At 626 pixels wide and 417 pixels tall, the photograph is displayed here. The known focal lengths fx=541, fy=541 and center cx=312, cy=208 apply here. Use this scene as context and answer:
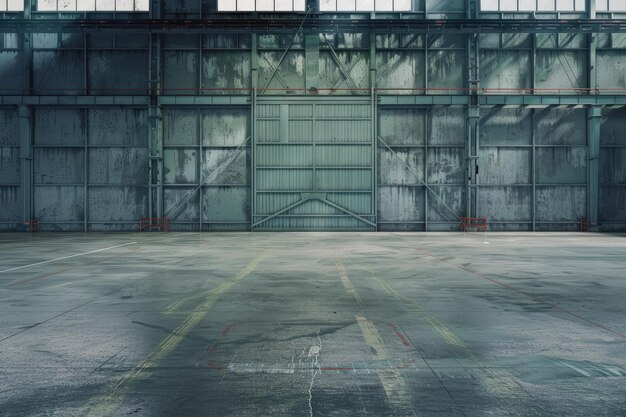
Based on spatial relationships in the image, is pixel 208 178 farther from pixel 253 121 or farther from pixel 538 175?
pixel 538 175

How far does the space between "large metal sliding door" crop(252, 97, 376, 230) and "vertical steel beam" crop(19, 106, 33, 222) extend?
1546 cm

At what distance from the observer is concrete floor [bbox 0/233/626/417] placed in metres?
5.17

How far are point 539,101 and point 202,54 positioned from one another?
2324 cm

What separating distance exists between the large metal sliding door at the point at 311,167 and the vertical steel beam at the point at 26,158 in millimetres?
15456

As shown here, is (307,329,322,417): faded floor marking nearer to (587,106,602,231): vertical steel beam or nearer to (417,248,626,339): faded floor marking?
(417,248,626,339): faded floor marking

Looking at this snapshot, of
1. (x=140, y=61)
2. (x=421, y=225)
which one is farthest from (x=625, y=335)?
(x=140, y=61)

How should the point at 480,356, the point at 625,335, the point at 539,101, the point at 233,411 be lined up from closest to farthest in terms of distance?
the point at 233,411 → the point at 480,356 → the point at 625,335 → the point at 539,101

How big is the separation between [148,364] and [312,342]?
2.17 m

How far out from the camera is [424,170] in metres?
37.6

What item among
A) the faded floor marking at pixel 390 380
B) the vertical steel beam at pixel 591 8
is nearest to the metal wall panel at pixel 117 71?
the vertical steel beam at pixel 591 8

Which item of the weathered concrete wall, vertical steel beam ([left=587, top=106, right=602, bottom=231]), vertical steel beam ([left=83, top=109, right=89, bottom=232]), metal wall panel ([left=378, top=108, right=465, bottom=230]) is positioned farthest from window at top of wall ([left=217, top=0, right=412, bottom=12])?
vertical steel beam ([left=587, top=106, right=602, bottom=231])

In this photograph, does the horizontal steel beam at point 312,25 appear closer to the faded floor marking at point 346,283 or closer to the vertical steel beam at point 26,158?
the vertical steel beam at point 26,158

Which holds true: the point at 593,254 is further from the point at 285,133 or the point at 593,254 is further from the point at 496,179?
the point at 285,133

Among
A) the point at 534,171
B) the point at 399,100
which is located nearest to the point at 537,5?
the point at 534,171
